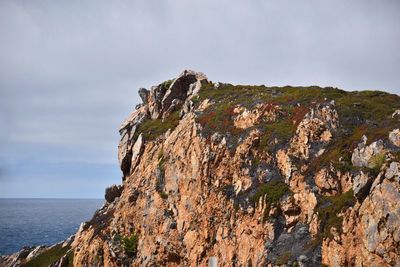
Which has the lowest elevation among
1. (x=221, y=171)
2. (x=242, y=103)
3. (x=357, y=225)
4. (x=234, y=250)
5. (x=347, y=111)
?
(x=234, y=250)

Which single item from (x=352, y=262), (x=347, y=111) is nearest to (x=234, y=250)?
(x=352, y=262)

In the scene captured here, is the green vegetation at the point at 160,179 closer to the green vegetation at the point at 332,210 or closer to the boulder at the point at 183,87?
the boulder at the point at 183,87

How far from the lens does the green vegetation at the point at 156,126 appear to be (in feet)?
182

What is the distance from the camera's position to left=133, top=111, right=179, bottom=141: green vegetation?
55562 millimetres

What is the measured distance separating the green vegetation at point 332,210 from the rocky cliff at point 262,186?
9 centimetres

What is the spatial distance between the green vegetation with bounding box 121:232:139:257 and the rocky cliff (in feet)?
0.36

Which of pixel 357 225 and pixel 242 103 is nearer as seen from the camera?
pixel 357 225

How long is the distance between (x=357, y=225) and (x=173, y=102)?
120 feet

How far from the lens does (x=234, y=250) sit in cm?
3638

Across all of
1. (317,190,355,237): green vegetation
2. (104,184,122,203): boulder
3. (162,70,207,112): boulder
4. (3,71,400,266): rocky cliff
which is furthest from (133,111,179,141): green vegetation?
(317,190,355,237): green vegetation

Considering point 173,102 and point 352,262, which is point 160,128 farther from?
point 352,262

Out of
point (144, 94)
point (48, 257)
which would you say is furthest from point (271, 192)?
point (48, 257)

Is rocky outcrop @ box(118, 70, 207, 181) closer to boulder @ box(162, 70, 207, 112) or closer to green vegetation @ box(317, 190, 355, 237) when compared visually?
boulder @ box(162, 70, 207, 112)

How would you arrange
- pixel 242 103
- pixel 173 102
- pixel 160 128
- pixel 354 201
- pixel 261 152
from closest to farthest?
1. pixel 354 201
2. pixel 261 152
3. pixel 242 103
4. pixel 160 128
5. pixel 173 102
